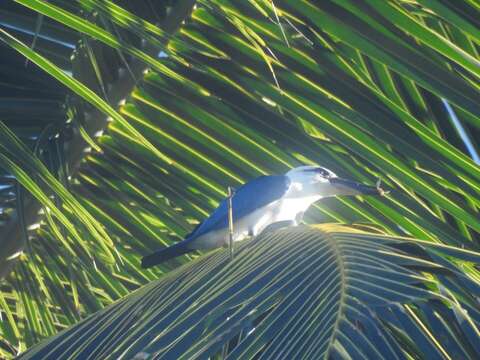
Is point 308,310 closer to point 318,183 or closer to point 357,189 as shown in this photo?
point 357,189

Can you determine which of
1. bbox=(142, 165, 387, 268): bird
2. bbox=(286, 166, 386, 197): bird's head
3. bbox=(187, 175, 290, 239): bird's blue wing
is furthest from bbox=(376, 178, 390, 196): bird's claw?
bbox=(187, 175, 290, 239): bird's blue wing

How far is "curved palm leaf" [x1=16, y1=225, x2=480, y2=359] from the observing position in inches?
52.4

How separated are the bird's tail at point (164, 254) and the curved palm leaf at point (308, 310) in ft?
3.32

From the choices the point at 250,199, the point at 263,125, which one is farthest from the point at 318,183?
the point at 263,125

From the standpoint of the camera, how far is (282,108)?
8.36 ft

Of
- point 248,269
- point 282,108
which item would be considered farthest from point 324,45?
point 248,269

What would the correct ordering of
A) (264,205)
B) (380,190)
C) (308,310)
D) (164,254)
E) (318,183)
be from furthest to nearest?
(264,205)
(318,183)
(164,254)
(380,190)
(308,310)

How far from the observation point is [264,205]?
431 centimetres

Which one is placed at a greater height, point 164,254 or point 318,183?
point 318,183

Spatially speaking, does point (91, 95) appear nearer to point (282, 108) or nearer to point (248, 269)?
point (248, 269)

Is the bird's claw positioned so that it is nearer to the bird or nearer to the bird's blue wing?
the bird

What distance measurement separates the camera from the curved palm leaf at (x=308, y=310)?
133cm

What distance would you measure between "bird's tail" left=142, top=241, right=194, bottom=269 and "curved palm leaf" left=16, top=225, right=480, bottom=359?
3.32 ft

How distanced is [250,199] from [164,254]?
46.6 inches
